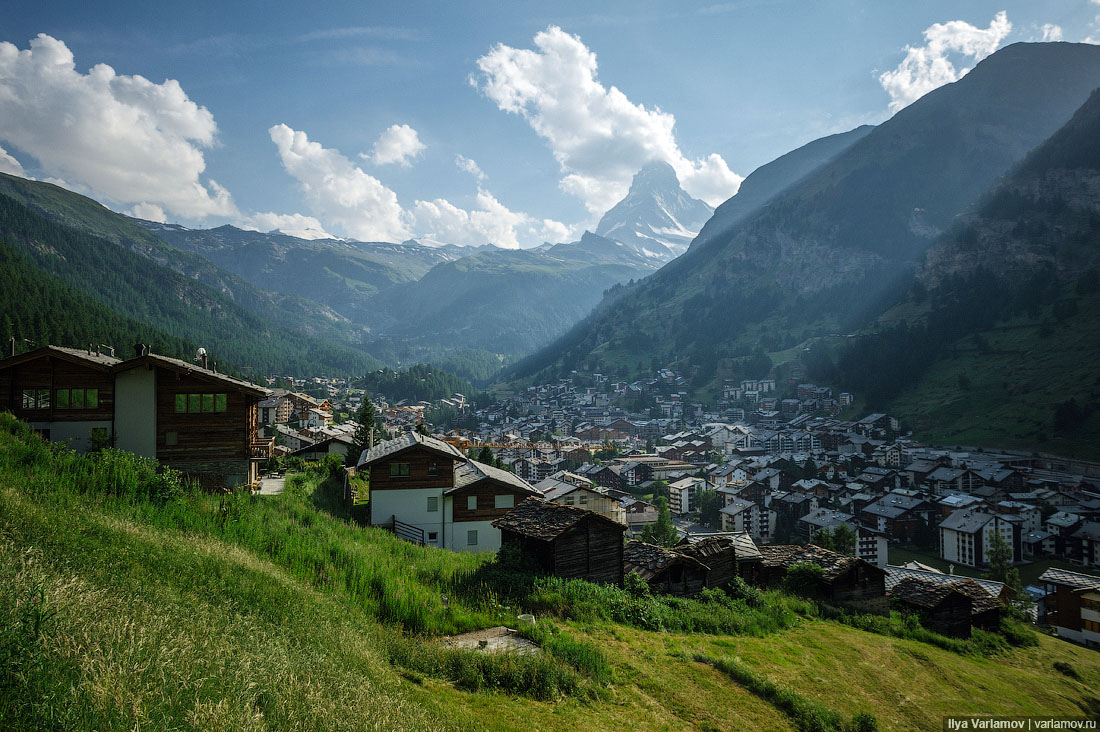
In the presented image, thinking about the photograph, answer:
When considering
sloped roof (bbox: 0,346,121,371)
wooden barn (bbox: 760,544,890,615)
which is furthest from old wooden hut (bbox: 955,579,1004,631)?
sloped roof (bbox: 0,346,121,371)

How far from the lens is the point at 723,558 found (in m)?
25.9

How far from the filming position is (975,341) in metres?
142

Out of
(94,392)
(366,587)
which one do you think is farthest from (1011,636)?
(94,392)

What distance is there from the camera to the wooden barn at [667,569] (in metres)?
21.9

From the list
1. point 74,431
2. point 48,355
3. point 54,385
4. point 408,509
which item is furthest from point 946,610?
point 48,355

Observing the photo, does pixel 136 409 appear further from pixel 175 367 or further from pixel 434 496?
pixel 434 496

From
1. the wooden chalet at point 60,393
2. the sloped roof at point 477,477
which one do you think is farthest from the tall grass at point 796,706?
the wooden chalet at point 60,393

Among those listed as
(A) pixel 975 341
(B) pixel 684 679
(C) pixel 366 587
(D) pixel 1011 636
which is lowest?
(D) pixel 1011 636

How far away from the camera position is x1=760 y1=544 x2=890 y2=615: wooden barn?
27.6 metres

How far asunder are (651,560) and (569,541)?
636cm

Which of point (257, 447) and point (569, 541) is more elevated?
point (257, 447)

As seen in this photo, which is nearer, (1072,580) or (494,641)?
(494,641)

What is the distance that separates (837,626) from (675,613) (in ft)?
37.1

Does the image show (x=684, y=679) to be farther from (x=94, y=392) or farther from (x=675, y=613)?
(x=94, y=392)
